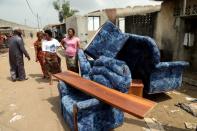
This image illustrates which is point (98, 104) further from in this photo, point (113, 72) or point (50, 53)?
point (50, 53)

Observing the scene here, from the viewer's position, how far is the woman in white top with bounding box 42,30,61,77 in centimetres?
721

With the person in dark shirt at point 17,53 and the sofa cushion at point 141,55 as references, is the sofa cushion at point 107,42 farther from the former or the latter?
the person in dark shirt at point 17,53

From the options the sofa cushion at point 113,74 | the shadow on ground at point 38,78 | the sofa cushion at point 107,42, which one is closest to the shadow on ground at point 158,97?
the sofa cushion at point 107,42

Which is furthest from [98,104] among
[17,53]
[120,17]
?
[120,17]

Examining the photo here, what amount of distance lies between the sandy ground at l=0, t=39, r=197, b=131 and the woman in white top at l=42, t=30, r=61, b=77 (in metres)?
0.52

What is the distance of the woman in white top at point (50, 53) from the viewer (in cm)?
721

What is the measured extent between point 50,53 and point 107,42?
2312mm

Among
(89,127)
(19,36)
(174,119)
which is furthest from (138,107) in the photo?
(19,36)

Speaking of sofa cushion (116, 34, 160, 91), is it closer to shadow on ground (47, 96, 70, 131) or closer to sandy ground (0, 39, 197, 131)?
sandy ground (0, 39, 197, 131)

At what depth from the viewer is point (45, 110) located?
5207 mm

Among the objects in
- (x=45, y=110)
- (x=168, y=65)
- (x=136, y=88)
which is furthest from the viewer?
(x=168, y=65)

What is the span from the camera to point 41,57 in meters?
7.80

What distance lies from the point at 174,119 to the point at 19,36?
5.63 m

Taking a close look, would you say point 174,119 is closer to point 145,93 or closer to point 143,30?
point 145,93
